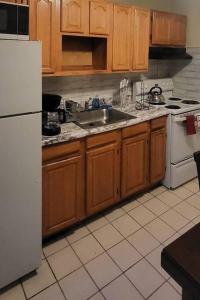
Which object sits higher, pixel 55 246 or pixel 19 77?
pixel 19 77

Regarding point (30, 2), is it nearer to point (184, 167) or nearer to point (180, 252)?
point (180, 252)

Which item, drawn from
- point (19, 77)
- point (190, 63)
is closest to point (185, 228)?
point (19, 77)

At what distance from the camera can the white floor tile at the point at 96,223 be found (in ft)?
7.67

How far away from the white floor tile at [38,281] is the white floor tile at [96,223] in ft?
1.90

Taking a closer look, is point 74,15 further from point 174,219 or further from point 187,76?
point 174,219

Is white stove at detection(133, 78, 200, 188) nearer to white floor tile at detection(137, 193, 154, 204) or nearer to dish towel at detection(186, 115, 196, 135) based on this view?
dish towel at detection(186, 115, 196, 135)

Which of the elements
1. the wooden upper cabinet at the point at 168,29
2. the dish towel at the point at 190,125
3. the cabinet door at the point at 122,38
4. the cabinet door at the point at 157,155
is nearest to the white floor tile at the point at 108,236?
the cabinet door at the point at 157,155

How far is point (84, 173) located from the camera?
2.18 metres

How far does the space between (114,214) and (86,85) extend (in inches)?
A: 54.3

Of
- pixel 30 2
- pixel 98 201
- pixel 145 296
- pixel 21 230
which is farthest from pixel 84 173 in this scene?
pixel 30 2

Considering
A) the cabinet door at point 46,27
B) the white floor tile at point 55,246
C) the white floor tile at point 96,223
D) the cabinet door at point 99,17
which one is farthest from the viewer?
the white floor tile at point 96,223

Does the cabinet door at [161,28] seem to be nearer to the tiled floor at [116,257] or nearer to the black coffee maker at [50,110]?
the black coffee maker at [50,110]

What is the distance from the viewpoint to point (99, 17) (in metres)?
2.28

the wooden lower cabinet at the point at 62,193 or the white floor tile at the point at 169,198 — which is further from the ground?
the wooden lower cabinet at the point at 62,193
